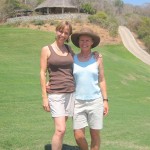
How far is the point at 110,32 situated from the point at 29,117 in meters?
40.5

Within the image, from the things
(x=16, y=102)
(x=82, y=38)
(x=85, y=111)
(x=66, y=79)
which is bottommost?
(x=16, y=102)

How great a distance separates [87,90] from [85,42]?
697 mm

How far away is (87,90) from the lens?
5.86 meters

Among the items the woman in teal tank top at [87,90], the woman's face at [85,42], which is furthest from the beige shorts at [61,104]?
the woman's face at [85,42]

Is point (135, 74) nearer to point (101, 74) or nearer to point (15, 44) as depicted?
point (15, 44)

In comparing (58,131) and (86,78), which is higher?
(86,78)

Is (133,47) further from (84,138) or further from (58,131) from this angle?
(58,131)

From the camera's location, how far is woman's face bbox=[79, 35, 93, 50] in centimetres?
595

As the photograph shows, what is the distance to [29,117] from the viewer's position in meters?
10.3

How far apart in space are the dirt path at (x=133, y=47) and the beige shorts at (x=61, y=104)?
34316mm

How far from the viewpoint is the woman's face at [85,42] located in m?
5.95

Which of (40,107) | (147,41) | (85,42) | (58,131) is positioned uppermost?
(85,42)

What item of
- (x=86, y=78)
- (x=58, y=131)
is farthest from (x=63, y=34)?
(x=58, y=131)

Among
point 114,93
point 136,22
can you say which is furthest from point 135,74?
point 136,22
